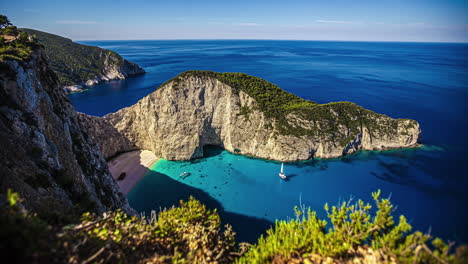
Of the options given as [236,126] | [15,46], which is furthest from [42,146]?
[236,126]

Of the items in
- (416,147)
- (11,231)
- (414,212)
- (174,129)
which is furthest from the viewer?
(416,147)

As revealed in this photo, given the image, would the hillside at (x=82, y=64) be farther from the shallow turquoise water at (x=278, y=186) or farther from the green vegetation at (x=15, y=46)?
the shallow turquoise water at (x=278, y=186)

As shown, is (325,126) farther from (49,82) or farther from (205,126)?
(49,82)

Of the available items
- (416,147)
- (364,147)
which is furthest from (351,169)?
(416,147)

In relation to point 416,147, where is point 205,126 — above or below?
above

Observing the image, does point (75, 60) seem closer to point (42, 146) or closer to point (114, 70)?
point (114, 70)

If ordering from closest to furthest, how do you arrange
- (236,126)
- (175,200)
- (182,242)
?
(182,242), (175,200), (236,126)
